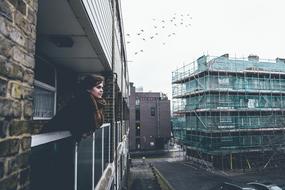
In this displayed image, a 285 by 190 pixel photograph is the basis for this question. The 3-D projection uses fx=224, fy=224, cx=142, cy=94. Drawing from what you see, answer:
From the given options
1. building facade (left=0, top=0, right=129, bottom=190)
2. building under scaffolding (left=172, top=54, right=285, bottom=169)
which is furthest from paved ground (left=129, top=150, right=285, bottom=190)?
building facade (left=0, top=0, right=129, bottom=190)

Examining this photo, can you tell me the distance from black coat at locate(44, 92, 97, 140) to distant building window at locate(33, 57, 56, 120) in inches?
121

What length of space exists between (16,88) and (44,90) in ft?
14.5

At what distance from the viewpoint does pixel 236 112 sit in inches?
988

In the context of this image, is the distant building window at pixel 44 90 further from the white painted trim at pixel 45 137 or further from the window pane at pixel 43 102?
the white painted trim at pixel 45 137

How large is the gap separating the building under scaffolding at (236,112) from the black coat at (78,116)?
886 inches

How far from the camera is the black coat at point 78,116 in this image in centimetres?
215

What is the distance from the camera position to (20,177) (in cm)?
143

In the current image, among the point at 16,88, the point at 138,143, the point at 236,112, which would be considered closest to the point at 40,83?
the point at 16,88

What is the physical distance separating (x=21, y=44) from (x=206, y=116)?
24064mm

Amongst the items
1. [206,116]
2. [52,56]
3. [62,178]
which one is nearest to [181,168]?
[206,116]

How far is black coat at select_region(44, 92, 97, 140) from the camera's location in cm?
215

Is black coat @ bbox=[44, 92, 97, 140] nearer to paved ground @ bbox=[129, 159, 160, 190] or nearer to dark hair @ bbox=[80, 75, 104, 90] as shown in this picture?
dark hair @ bbox=[80, 75, 104, 90]

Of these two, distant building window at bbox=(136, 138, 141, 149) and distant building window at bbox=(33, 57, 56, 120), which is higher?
distant building window at bbox=(33, 57, 56, 120)

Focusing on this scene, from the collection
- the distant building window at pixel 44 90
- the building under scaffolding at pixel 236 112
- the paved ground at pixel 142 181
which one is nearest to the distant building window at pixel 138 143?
the building under scaffolding at pixel 236 112
